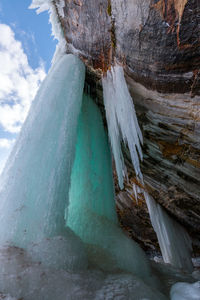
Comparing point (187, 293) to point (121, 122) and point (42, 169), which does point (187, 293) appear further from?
point (121, 122)

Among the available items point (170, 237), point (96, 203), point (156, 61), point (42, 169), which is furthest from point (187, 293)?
point (170, 237)

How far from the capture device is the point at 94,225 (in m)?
2.20

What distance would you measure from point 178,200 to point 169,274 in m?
1.61

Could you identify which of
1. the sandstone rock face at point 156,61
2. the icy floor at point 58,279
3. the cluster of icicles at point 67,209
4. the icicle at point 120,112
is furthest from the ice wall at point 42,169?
the sandstone rock face at point 156,61

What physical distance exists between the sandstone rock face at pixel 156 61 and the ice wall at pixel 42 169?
0.64 metres

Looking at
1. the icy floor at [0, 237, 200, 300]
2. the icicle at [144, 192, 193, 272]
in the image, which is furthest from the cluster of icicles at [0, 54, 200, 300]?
the icicle at [144, 192, 193, 272]

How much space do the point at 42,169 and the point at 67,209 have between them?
40 cm

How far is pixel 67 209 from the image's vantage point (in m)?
1.62

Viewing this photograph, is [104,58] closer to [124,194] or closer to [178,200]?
[178,200]

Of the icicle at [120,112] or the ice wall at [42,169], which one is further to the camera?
the icicle at [120,112]

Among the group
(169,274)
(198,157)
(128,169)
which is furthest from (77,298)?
(128,169)

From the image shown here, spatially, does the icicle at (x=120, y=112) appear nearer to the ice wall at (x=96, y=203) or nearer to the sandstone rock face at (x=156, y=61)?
the sandstone rock face at (x=156, y=61)

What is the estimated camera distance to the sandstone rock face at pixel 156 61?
1.57m

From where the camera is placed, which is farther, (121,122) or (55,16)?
(55,16)
